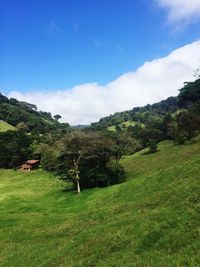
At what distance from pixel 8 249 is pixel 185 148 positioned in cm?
6094

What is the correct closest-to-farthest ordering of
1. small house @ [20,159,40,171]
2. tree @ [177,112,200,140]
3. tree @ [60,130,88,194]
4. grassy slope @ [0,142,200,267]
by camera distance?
grassy slope @ [0,142,200,267] → tree @ [60,130,88,194] → tree @ [177,112,200,140] → small house @ [20,159,40,171]

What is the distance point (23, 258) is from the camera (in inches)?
1061

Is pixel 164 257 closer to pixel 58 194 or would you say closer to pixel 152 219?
pixel 152 219

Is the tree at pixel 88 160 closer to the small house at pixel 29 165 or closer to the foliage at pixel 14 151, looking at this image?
the small house at pixel 29 165

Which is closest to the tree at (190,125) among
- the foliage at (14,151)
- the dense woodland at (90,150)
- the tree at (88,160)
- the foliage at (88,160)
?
the dense woodland at (90,150)

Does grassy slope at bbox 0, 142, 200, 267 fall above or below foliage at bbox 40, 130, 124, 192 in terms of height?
below

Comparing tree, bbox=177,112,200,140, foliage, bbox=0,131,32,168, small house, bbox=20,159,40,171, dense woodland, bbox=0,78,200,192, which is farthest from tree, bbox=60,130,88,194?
foliage, bbox=0,131,32,168

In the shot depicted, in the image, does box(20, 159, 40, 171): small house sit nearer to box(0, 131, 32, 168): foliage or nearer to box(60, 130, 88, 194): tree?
box(0, 131, 32, 168): foliage

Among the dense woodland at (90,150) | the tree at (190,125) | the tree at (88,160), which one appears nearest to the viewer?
the tree at (88,160)

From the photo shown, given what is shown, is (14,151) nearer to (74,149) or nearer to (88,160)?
(88,160)

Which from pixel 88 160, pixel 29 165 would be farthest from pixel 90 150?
pixel 29 165

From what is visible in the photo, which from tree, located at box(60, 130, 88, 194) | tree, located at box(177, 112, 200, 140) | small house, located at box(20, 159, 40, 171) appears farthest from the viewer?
small house, located at box(20, 159, 40, 171)

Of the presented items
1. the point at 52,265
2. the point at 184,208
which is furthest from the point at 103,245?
the point at 184,208

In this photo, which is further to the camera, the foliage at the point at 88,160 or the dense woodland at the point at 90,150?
the dense woodland at the point at 90,150
